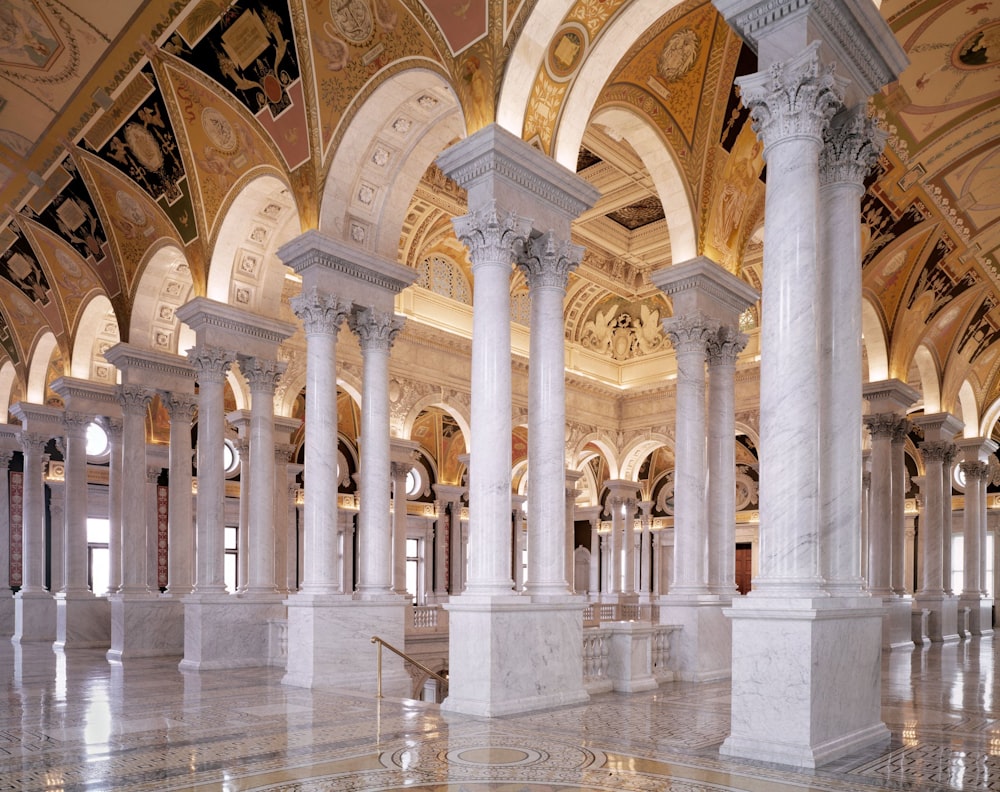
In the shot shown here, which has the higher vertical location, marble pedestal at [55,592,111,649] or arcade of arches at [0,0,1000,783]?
arcade of arches at [0,0,1000,783]

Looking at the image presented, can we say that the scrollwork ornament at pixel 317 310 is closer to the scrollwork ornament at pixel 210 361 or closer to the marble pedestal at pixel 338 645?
the scrollwork ornament at pixel 210 361

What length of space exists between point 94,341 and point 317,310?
904cm

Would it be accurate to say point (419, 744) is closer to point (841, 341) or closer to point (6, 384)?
point (841, 341)

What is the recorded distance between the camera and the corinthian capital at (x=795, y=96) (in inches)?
269

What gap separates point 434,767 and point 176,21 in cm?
966

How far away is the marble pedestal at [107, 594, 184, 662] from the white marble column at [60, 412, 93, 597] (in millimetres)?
3159

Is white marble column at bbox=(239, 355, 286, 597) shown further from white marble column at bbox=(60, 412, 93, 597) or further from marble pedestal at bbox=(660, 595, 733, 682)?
white marble column at bbox=(60, 412, 93, 597)

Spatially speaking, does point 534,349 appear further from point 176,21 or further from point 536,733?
point 176,21

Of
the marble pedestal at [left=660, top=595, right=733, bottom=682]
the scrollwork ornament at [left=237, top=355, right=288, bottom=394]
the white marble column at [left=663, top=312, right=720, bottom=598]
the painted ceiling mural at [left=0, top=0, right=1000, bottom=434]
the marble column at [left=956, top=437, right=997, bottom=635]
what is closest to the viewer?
the painted ceiling mural at [left=0, top=0, right=1000, bottom=434]

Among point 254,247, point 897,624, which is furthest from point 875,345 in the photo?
point 254,247

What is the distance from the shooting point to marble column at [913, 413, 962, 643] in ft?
67.8

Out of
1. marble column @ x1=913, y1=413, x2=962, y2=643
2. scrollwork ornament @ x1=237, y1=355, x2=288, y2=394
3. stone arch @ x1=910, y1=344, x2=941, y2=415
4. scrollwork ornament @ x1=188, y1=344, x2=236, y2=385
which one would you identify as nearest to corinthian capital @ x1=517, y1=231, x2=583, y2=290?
scrollwork ornament @ x1=237, y1=355, x2=288, y2=394

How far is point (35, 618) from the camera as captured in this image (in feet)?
67.7

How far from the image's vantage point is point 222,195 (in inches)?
543
